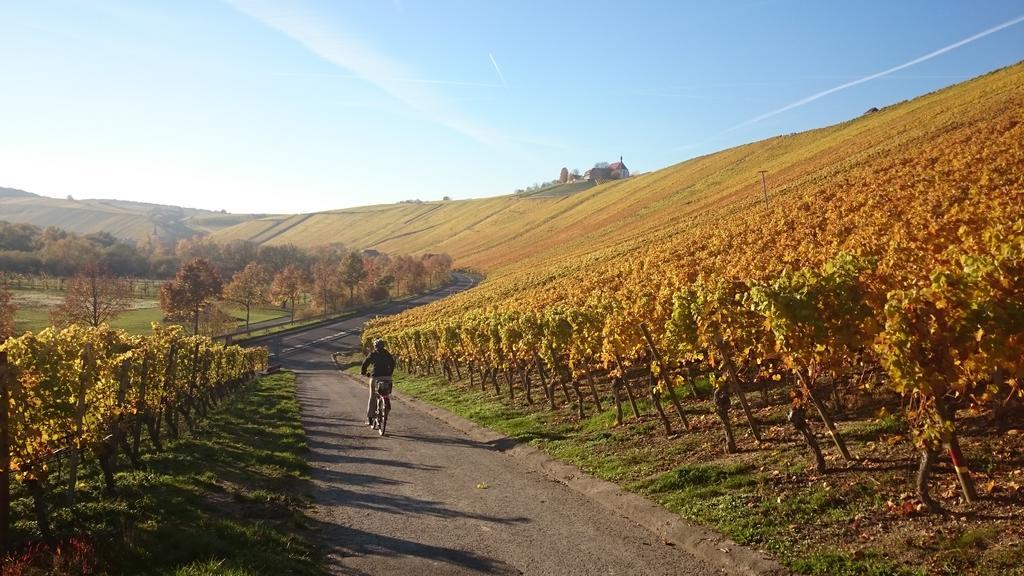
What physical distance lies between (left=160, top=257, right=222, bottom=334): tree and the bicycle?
67939 mm

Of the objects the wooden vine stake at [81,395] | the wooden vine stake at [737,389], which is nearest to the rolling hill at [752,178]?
the wooden vine stake at [737,389]

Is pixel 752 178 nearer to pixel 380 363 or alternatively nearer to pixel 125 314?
pixel 380 363

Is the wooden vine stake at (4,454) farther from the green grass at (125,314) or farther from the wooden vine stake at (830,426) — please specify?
the green grass at (125,314)

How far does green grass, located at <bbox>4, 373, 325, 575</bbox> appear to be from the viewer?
681 centimetres

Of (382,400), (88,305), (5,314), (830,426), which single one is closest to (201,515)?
(382,400)

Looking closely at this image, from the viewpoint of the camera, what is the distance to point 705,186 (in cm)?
9900

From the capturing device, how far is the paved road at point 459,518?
292 inches

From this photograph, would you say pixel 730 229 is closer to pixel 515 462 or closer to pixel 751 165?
pixel 515 462

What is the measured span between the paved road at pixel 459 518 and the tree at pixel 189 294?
71.5 m

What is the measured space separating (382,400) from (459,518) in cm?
822

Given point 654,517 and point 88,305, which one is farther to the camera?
point 88,305

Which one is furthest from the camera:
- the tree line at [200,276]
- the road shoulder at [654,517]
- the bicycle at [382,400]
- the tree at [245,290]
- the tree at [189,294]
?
the tree at [245,290]

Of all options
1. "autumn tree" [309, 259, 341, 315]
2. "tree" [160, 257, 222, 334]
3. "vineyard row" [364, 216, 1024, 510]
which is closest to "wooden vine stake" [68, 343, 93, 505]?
"vineyard row" [364, 216, 1024, 510]

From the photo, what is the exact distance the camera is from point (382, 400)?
1694 cm
